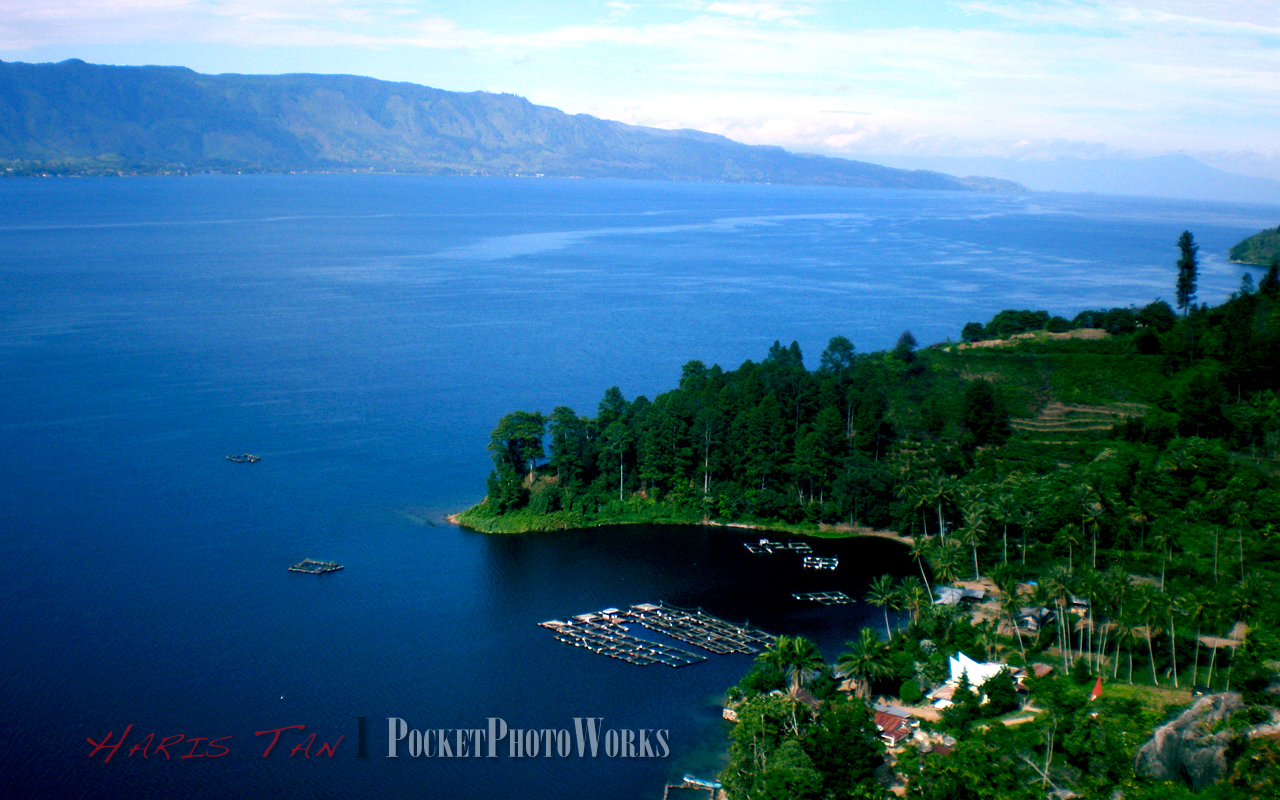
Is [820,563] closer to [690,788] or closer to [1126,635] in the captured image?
[1126,635]

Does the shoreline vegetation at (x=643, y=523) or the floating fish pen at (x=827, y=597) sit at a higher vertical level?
the shoreline vegetation at (x=643, y=523)

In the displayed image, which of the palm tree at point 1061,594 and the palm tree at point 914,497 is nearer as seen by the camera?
the palm tree at point 1061,594

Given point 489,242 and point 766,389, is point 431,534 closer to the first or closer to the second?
point 766,389

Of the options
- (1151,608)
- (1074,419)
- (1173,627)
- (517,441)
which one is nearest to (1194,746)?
(1151,608)

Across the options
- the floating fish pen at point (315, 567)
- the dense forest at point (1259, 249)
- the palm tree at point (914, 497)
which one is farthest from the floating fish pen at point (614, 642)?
the dense forest at point (1259, 249)

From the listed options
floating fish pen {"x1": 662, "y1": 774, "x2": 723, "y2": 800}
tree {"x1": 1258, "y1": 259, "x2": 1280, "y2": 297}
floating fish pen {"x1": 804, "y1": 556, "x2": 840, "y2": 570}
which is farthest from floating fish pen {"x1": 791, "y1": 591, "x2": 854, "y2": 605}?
tree {"x1": 1258, "y1": 259, "x2": 1280, "y2": 297}

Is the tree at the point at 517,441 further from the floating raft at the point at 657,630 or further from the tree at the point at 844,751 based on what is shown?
the tree at the point at 844,751
